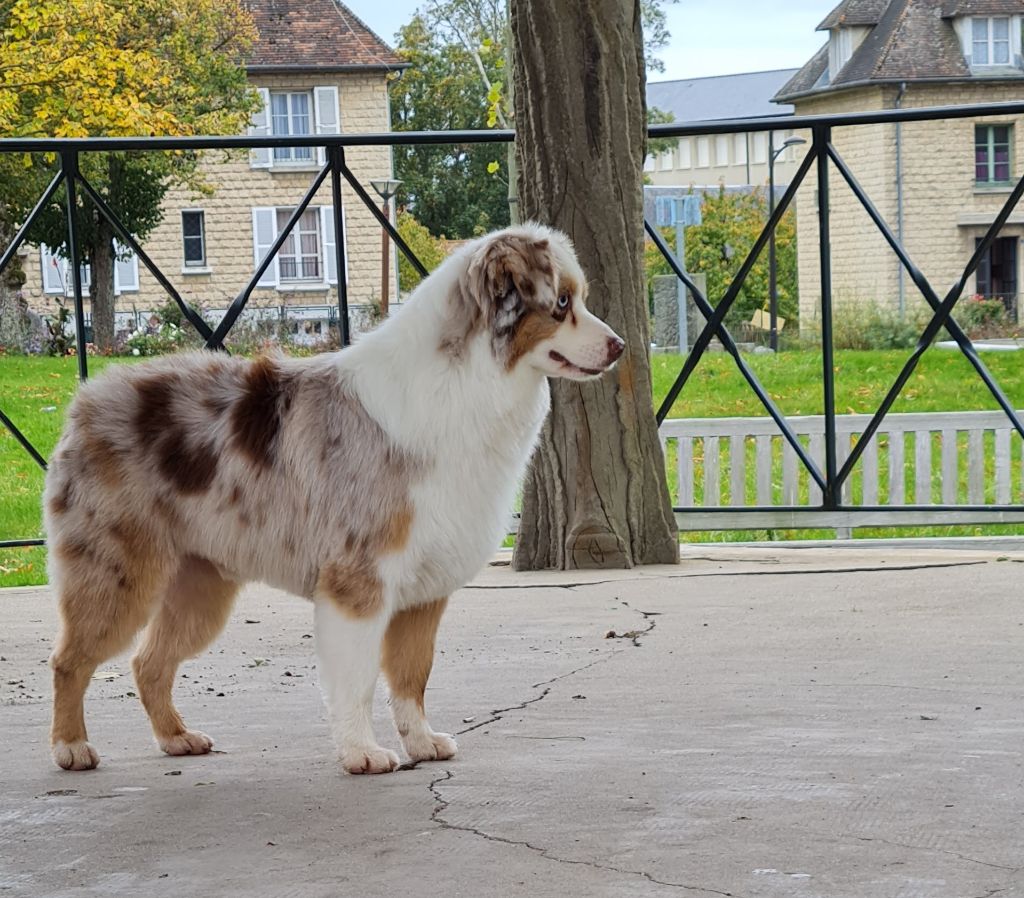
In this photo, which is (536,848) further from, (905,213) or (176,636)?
(905,213)

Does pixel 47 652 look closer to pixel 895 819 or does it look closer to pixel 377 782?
pixel 377 782

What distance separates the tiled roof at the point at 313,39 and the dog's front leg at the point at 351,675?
123 ft

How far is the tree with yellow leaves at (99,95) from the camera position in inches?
985

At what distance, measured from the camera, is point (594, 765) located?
141 inches

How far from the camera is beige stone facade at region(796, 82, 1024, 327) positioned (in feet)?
73.8

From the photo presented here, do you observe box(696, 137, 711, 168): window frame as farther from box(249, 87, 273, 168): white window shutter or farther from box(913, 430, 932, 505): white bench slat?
box(913, 430, 932, 505): white bench slat

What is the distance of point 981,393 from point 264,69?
87.4 ft

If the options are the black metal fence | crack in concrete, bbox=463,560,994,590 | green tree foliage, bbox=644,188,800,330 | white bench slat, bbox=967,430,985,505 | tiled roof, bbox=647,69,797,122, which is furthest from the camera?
tiled roof, bbox=647,69,797,122

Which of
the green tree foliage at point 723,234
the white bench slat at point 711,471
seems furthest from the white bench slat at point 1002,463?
the green tree foliage at point 723,234

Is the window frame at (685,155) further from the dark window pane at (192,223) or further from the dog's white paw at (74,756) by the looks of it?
the dog's white paw at (74,756)

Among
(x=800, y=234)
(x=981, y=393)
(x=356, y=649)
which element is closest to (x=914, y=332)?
(x=981, y=393)

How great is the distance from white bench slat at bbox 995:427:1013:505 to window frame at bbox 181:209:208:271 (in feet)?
76.6

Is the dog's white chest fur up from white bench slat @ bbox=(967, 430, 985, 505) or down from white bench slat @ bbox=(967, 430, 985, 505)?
up

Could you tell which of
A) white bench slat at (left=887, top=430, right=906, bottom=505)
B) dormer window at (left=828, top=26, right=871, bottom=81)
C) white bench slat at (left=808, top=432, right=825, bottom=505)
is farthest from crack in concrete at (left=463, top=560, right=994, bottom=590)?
dormer window at (left=828, top=26, right=871, bottom=81)
